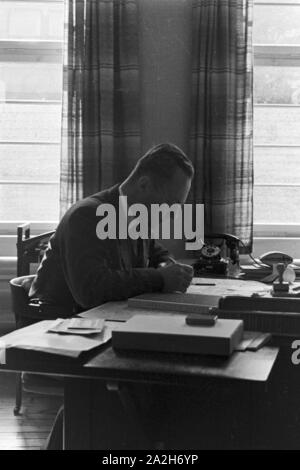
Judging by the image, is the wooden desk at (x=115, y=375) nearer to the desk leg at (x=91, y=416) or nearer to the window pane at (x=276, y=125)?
the desk leg at (x=91, y=416)

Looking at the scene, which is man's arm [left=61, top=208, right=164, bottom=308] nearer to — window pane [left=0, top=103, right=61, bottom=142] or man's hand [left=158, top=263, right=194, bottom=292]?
man's hand [left=158, top=263, right=194, bottom=292]

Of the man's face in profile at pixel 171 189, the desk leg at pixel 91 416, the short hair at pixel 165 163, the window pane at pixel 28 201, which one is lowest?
the desk leg at pixel 91 416

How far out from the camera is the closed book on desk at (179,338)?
1.53 metres

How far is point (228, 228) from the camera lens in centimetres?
448

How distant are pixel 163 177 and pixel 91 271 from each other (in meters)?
0.47

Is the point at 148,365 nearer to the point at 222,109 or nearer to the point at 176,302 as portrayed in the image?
the point at 176,302

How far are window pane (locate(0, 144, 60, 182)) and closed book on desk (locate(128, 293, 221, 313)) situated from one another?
2.58 metres

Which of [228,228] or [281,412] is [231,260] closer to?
[228,228]

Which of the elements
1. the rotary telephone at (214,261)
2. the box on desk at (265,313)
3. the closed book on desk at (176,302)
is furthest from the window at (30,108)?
the box on desk at (265,313)

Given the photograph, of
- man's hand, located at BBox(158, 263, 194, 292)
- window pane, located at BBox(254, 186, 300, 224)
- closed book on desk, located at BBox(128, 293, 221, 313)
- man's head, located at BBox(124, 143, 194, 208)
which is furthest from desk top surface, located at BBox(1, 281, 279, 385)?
window pane, located at BBox(254, 186, 300, 224)

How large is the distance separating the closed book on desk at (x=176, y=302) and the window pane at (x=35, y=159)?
2582mm

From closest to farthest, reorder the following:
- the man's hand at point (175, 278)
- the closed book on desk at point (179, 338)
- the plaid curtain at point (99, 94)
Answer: the closed book on desk at point (179, 338), the man's hand at point (175, 278), the plaid curtain at point (99, 94)

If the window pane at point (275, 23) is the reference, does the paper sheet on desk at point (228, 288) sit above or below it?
below
